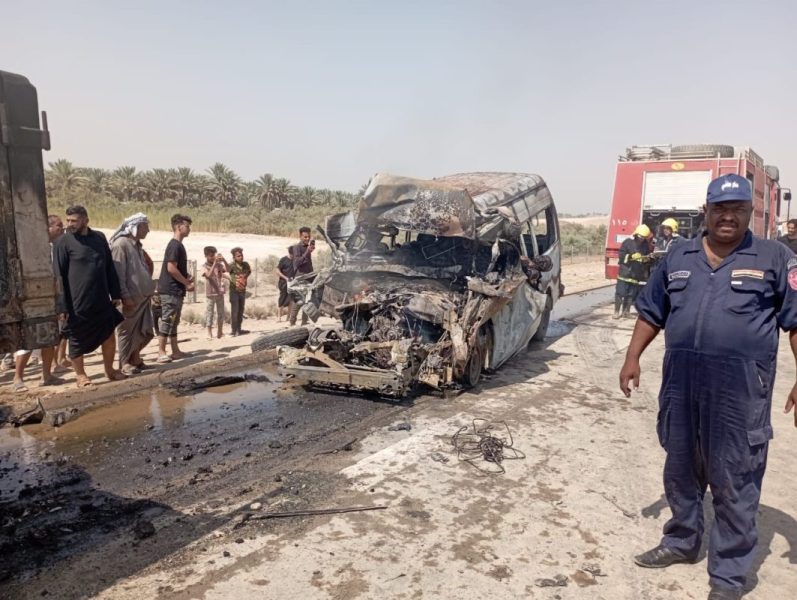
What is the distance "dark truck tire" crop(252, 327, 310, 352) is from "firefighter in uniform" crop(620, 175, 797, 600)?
5026 millimetres

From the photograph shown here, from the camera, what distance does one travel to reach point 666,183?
1533 centimetres

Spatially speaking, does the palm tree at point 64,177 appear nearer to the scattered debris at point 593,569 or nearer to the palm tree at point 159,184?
the palm tree at point 159,184

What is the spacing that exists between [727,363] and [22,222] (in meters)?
3.50

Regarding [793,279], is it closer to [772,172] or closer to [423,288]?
[423,288]

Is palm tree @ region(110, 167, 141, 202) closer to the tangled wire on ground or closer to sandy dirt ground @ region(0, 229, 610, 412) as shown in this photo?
sandy dirt ground @ region(0, 229, 610, 412)

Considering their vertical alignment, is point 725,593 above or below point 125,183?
below

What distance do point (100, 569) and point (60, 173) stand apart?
44.2 m

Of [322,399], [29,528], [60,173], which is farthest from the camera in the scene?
[60,173]

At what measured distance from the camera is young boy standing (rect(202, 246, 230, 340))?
9766 mm

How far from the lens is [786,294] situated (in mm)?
3135

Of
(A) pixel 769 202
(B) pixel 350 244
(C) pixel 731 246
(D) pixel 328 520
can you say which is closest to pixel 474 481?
(D) pixel 328 520

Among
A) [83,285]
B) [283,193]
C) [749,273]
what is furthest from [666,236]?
[283,193]

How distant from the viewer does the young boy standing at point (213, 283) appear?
977 cm

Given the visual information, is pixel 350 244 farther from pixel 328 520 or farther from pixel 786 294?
pixel 786 294
